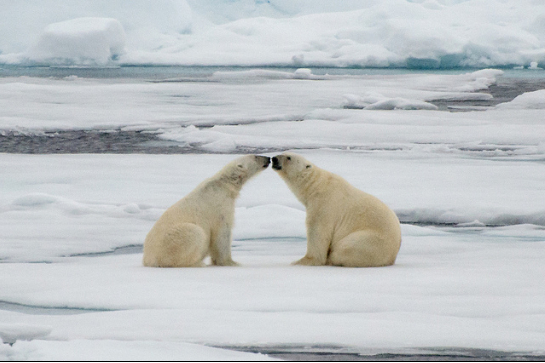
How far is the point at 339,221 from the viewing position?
3.61 meters

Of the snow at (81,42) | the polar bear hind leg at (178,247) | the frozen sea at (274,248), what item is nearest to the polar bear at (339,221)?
the frozen sea at (274,248)

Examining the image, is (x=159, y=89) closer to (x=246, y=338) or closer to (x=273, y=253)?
(x=273, y=253)

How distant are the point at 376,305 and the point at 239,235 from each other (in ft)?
7.23

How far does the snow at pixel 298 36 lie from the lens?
2850 cm

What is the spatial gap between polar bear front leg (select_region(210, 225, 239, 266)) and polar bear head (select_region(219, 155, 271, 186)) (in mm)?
297

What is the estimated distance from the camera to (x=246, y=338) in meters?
2.27

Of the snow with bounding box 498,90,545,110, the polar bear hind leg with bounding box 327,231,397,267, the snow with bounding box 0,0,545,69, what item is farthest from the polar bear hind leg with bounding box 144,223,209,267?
the snow with bounding box 0,0,545,69

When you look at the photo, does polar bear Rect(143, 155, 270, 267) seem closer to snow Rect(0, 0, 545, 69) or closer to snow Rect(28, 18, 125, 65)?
snow Rect(28, 18, 125, 65)

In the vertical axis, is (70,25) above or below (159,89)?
above

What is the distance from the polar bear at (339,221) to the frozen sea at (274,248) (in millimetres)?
127

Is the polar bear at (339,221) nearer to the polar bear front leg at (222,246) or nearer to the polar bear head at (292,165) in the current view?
the polar bear head at (292,165)

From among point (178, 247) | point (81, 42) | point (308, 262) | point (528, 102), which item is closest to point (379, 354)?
point (308, 262)

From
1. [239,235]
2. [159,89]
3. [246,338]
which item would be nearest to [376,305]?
[246,338]

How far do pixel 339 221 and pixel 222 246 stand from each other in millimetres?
638
